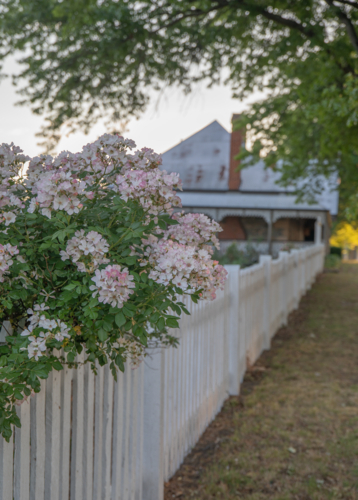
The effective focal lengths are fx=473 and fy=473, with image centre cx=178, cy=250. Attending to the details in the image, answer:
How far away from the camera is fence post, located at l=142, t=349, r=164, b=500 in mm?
2990

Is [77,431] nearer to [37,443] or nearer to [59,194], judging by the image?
[37,443]

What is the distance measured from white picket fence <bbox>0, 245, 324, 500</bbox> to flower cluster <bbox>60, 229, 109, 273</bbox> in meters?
0.63

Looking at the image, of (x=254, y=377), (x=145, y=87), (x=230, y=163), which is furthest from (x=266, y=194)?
(x=254, y=377)

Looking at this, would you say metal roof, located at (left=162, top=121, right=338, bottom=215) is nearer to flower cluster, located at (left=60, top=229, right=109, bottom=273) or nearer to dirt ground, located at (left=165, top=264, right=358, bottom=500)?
dirt ground, located at (left=165, top=264, right=358, bottom=500)

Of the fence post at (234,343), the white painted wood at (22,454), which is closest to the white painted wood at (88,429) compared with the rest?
the white painted wood at (22,454)

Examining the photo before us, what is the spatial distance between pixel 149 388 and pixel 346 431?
2362mm

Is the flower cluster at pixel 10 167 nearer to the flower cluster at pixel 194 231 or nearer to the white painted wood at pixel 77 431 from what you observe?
the flower cluster at pixel 194 231

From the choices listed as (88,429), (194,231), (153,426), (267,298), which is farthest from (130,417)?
(267,298)

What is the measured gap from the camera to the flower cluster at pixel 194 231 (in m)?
2.03

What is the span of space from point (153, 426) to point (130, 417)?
1.09ft

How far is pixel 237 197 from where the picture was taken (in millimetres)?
28391

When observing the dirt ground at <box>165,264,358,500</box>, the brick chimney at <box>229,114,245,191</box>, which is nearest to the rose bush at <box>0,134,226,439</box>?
the dirt ground at <box>165,264,358,500</box>

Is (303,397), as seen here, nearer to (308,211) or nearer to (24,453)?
(24,453)

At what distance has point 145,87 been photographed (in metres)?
9.09
